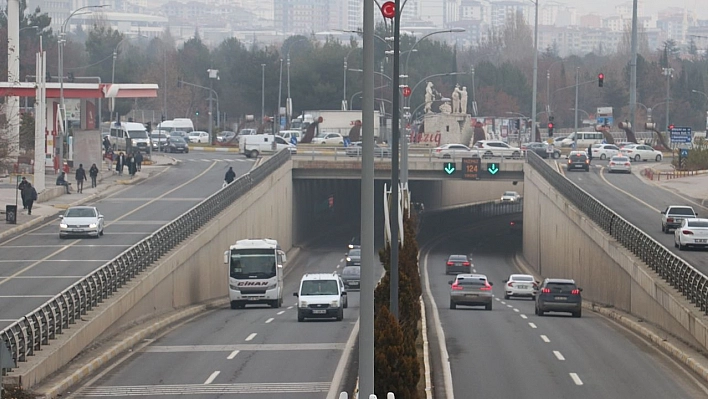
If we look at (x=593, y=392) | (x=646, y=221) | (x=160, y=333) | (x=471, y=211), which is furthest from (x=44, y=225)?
(x=471, y=211)

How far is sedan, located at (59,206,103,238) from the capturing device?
168ft

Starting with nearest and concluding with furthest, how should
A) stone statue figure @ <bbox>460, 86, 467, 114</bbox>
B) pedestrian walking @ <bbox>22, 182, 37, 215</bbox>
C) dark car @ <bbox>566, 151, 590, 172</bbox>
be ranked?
pedestrian walking @ <bbox>22, 182, 37, 215</bbox> < dark car @ <bbox>566, 151, 590, 172</bbox> < stone statue figure @ <bbox>460, 86, 467, 114</bbox>

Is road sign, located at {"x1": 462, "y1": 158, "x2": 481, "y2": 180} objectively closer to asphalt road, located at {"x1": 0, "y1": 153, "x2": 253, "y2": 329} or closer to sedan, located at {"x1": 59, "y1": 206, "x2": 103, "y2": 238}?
asphalt road, located at {"x1": 0, "y1": 153, "x2": 253, "y2": 329}

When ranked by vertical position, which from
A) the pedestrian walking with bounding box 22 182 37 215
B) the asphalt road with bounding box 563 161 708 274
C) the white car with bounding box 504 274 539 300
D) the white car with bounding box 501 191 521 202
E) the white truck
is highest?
the pedestrian walking with bounding box 22 182 37 215

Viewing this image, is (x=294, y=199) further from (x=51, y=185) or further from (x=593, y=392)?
(x=593, y=392)

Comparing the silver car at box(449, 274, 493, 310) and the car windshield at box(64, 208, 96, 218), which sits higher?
the car windshield at box(64, 208, 96, 218)

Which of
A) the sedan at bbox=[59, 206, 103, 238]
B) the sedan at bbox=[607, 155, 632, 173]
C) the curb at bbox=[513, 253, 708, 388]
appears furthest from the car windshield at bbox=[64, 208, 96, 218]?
the sedan at bbox=[607, 155, 632, 173]

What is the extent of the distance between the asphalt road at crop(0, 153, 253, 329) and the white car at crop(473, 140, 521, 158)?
16234 millimetres

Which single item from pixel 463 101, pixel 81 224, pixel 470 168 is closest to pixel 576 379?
pixel 81 224

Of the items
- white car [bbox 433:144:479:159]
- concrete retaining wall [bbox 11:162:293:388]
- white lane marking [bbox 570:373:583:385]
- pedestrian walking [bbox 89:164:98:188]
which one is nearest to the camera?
white lane marking [bbox 570:373:583:385]

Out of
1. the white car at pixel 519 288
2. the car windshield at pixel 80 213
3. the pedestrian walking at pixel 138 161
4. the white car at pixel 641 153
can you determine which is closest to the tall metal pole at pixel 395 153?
the car windshield at pixel 80 213

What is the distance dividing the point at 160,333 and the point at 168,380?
899 centimetres

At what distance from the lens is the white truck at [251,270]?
44562 millimetres

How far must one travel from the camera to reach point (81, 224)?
168ft
